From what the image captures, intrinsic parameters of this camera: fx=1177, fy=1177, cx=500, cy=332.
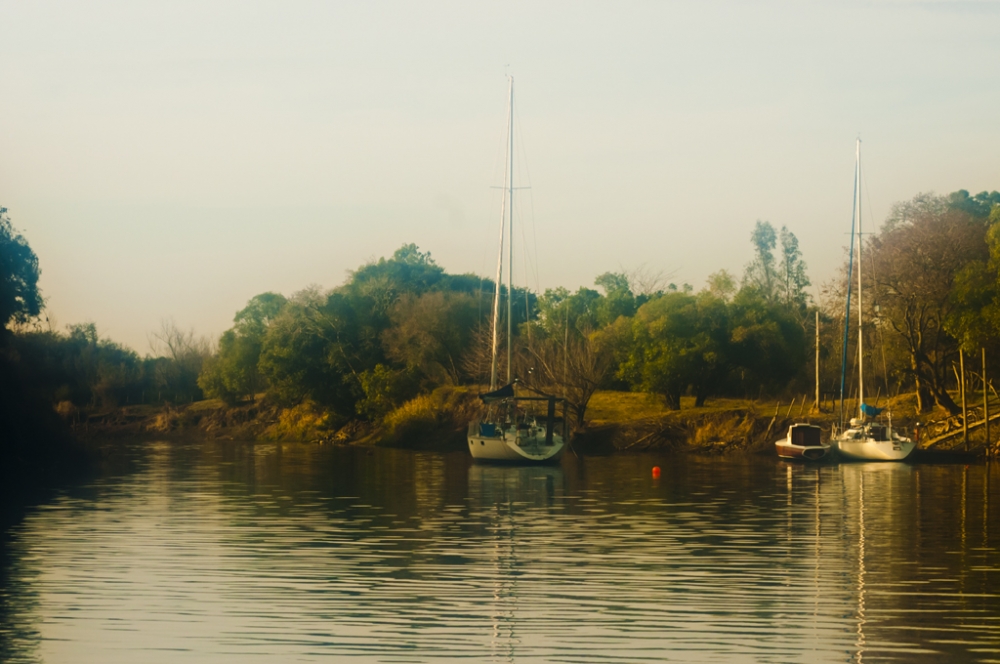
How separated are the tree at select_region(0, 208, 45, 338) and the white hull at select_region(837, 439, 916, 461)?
1699 inches

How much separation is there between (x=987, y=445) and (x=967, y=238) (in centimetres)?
1251

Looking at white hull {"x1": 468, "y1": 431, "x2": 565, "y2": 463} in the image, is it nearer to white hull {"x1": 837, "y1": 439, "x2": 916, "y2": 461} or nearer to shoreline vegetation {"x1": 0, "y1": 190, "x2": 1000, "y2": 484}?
shoreline vegetation {"x1": 0, "y1": 190, "x2": 1000, "y2": 484}

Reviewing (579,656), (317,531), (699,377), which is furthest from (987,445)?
(579,656)

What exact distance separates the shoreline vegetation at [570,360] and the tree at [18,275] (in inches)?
4.1

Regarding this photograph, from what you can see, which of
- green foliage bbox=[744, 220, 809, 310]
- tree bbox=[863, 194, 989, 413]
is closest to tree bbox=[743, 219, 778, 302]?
green foliage bbox=[744, 220, 809, 310]

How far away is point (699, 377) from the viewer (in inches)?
3191

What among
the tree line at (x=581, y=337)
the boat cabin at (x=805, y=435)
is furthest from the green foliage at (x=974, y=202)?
the boat cabin at (x=805, y=435)

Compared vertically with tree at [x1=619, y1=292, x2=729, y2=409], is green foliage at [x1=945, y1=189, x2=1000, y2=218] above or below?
above

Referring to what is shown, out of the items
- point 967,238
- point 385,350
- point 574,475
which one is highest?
point 967,238

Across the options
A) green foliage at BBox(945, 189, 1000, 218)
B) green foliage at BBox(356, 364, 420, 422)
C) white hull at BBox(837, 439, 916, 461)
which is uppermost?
green foliage at BBox(945, 189, 1000, 218)

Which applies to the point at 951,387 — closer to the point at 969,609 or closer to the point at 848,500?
the point at 848,500

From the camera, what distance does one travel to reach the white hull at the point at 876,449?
2452 inches

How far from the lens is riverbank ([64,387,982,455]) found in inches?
2896

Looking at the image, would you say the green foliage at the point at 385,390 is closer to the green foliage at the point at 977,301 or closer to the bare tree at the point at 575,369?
the bare tree at the point at 575,369
